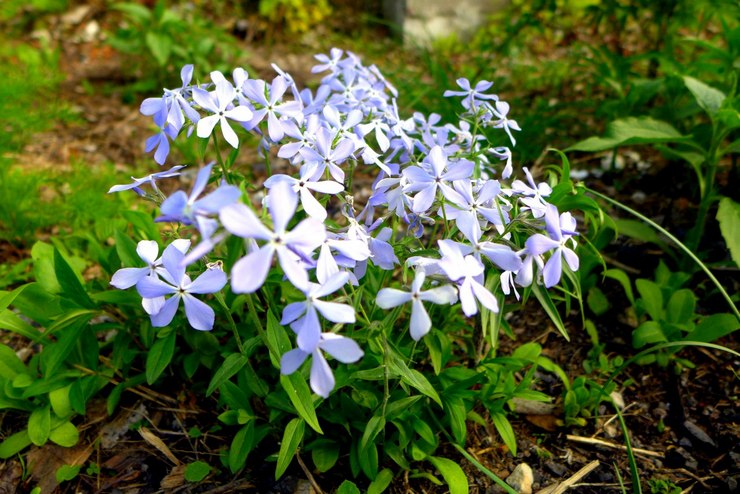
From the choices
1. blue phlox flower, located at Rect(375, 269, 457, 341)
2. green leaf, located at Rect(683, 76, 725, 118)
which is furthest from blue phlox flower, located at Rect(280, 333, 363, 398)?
green leaf, located at Rect(683, 76, 725, 118)

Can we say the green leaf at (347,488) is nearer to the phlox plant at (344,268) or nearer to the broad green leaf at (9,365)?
the phlox plant at (344,268)

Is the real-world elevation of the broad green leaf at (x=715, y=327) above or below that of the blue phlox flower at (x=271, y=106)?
below

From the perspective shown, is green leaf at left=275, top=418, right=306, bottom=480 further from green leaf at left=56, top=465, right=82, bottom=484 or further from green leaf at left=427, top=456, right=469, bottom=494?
green leaf at left=56, top=465, right=82, bottom=484

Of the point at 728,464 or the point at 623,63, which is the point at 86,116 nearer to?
the point at 623,63

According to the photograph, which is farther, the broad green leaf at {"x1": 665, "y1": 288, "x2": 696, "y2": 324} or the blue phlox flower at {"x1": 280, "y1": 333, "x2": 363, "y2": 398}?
the broad green leaf at {"x1": 665, "y1": 288, "x2": 696, "y2": 324}

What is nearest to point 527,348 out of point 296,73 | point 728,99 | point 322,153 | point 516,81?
point 322,153

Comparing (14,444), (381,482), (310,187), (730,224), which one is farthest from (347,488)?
(730,224)

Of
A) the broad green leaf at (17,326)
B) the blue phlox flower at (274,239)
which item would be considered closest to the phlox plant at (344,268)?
the blue phlox flower at (274,239)
